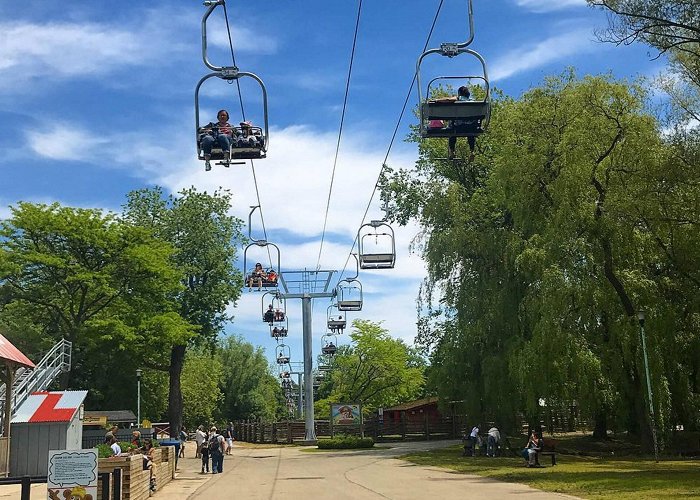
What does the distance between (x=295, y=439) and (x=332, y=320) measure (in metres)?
11.0

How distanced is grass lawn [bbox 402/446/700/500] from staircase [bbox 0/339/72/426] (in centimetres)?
1629

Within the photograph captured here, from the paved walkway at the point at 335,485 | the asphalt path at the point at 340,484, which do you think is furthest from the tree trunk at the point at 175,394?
the paved walkway at the point at 335,485

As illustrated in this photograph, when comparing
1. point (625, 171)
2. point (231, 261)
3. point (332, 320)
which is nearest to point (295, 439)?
point (332, 320)

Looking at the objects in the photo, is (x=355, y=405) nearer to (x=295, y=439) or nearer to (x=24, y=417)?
(x=295, y=439)

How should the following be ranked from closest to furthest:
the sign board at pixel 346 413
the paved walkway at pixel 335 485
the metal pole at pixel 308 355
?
the paved walkway at pixel 335 485 → the metal pole at pixel 308 355 → the sign board at pixel 346 413

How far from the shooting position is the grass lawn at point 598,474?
1796 cm

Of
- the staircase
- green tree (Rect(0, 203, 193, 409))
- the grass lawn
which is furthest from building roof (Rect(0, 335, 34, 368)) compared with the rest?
green tree (Rect(0, 203, 193, 409))

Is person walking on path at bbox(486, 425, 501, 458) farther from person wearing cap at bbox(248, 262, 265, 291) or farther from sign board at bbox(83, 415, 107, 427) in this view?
sign board at bbox(83, 415, 107, 427)

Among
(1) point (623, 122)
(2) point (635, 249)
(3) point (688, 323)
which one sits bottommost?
(3) point (688, 323)

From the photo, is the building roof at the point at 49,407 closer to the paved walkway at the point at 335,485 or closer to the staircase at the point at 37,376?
the staircase at the point at 37,376

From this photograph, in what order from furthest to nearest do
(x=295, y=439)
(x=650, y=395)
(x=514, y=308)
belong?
(x=295, y=439), (x=514, y=308), (x=650, y=395)

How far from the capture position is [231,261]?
60688 millimetres

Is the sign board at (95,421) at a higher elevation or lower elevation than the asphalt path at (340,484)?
higher

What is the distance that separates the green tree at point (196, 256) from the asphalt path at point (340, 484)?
2546 cm
